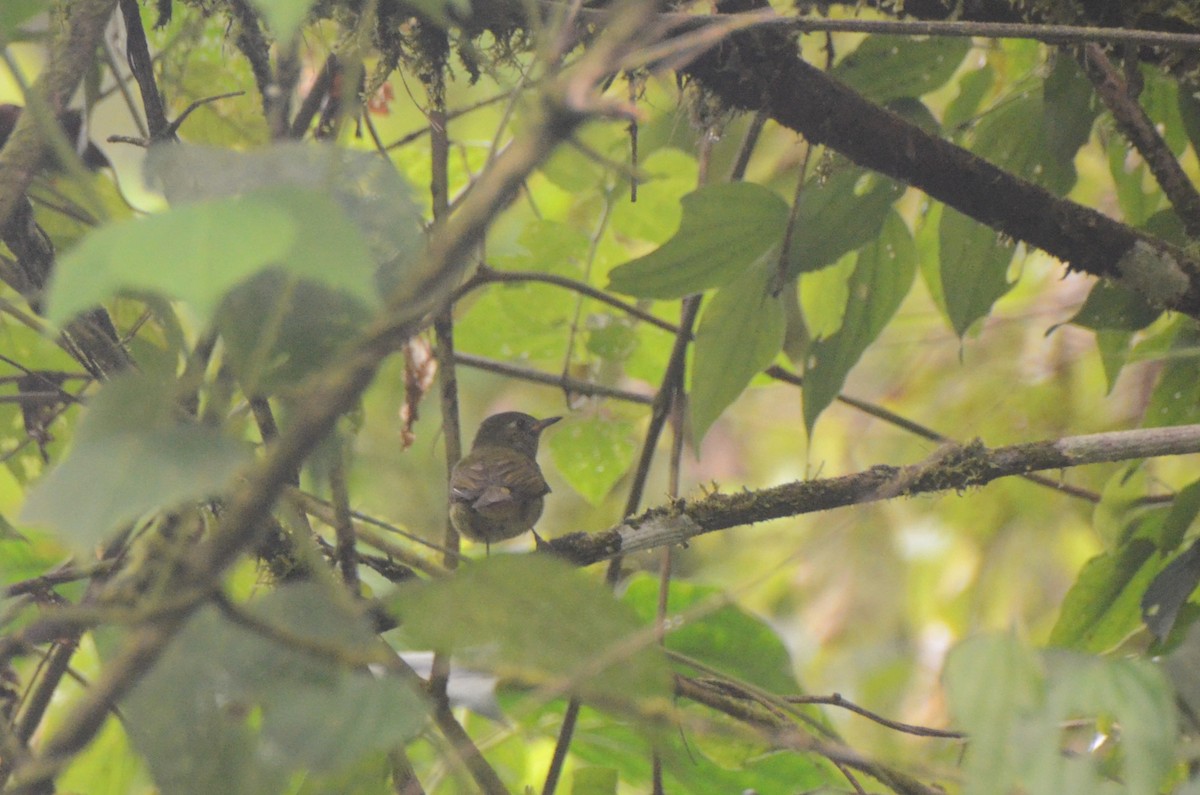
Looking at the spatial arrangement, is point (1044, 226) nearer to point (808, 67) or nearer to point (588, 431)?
point (808, 67)

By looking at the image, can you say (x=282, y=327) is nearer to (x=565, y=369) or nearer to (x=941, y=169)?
(x=941, y=169)

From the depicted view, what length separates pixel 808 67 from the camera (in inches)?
67.9

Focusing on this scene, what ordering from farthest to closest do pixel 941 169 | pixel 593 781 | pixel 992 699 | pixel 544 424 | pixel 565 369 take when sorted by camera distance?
1. pixel 544 424
2. pixel 565 369
3. pixel 941 169
4. pixel 593 781
5. pixel 992 699

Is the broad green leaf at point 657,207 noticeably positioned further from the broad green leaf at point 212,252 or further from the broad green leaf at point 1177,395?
the broad green leaf at point 212,252

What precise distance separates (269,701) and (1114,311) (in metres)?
1.57

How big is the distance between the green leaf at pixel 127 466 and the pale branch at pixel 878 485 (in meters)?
0.85

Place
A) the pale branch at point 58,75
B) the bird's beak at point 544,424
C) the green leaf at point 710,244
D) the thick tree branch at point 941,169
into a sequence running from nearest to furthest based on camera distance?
the pale branch at point 58,75
the thick tree branch at point 941,169
the green leaf at point 710,244
the bird's beak at point 544,424

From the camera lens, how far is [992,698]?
86 centimetres

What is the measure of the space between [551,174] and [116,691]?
73.7 inches

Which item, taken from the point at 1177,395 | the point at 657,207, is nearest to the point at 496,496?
the point at 657,207

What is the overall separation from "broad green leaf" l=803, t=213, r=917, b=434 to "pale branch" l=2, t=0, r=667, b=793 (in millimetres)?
1289

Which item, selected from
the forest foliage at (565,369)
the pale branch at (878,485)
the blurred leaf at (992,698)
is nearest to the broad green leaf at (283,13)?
the forest foliage at (565,369)

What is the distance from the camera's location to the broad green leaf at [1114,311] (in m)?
1.83

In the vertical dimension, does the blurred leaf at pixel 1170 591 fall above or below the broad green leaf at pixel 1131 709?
above
